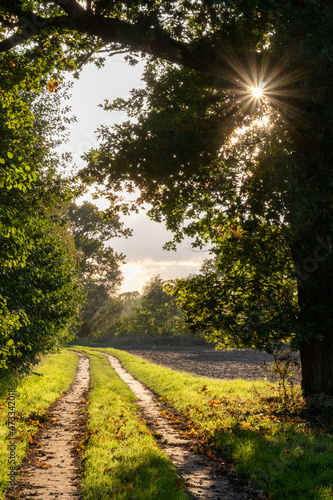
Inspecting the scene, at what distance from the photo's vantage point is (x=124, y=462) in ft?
25.4

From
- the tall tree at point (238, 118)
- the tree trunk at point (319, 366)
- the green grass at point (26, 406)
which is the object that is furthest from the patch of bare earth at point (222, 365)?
the green grass at point (26, 406)

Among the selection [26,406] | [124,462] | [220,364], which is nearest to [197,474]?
[124,462]

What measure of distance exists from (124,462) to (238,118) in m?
10.2

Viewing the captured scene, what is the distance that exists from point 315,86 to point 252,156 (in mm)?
3879

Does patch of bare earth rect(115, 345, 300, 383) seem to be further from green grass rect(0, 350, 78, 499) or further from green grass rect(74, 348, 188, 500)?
green grass rect(0, 350, 78, 499)

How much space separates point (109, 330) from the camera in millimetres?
78062

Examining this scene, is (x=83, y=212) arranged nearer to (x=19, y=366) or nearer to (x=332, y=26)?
(x=19, y=366)

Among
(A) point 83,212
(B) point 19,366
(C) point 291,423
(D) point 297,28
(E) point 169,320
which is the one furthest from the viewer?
(E) point 169,320

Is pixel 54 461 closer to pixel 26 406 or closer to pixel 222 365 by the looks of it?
pixel 26 406

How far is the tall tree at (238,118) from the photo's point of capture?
10.2 m

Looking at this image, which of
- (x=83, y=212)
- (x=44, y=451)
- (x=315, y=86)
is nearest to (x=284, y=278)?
(x=315, y=86)

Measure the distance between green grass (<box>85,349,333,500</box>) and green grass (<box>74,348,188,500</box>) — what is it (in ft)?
4.37

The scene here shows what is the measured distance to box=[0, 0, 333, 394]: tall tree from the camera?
10.2 m

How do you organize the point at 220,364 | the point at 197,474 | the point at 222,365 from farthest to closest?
the point at 220,364
the point at 222,365
the point at 197,474
